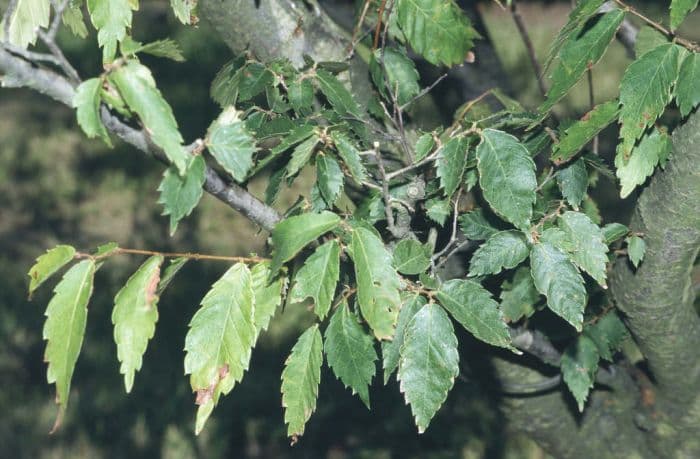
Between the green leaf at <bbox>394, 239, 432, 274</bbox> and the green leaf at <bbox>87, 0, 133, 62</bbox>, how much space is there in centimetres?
50

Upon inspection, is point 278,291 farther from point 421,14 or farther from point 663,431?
point 663,431

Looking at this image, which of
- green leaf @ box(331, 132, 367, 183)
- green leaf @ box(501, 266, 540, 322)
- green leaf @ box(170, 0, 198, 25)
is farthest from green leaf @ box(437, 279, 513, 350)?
green leaf @ box(170, 0, 198, 25)

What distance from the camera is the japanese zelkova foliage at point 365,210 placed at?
1.17 meters

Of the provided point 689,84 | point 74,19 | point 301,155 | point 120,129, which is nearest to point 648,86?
point 689,84

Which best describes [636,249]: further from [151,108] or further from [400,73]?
[151,108]

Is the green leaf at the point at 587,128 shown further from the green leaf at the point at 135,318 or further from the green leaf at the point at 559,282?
the green leaf at the point at 135,318

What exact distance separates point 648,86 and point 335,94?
507mm

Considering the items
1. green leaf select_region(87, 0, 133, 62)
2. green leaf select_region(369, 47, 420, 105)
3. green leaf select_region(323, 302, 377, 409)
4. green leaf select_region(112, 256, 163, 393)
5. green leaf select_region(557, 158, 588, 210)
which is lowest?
green leaf select_region(323, 302, 377, 409)

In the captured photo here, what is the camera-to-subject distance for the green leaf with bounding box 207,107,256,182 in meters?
1.17

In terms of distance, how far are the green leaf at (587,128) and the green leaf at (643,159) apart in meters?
0.08

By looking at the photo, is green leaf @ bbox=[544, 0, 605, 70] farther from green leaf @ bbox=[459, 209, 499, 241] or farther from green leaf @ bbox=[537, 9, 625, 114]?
green leaf @ bbox=[459, 209, 499, 241]

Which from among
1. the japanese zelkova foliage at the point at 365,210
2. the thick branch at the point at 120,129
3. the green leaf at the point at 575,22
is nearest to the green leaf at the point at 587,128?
the japanese zelkova foliage at the point at 365,210

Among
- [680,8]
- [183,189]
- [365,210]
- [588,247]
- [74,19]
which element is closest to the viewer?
[183,189]

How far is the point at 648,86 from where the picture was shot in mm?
1285
